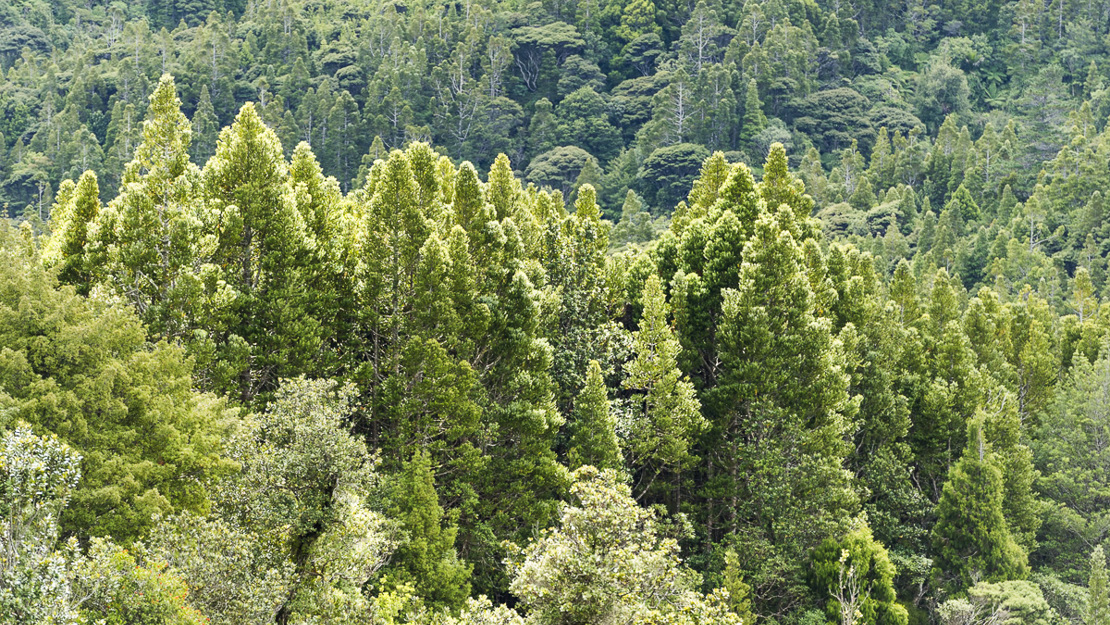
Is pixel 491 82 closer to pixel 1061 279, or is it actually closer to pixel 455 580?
pixel 1061 279

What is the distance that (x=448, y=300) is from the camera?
1497 inches

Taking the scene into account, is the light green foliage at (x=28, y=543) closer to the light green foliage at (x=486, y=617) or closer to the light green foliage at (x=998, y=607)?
the light green foliage at (x=486, y=617)

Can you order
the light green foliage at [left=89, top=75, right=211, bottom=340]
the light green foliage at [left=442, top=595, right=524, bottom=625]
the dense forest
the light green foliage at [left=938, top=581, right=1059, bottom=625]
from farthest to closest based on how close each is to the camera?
the light green foliage at [left=938, top=581, right=1059, bottom=625] → the light green foliage at [left=89, top=75, right=211, bottom=340] → the dense forest → the light green foliage at [left=442, top=595, right=524, bottom=625]

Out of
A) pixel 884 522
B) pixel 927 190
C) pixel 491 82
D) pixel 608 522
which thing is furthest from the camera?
pixel 491 82

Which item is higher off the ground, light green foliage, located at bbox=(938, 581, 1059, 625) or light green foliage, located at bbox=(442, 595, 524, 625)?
light green foliage, located at bbox=(442, 595, 524, 625)

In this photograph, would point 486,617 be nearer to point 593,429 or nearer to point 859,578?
point 593,429

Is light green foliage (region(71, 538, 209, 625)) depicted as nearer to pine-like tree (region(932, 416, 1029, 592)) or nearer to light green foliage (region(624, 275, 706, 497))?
light green foliage (region(624, 275, 706, 497))

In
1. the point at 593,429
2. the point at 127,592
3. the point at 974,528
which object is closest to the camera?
the point at 127,592

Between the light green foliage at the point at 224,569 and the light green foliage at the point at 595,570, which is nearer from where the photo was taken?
the light green foliage at the point at 224,569

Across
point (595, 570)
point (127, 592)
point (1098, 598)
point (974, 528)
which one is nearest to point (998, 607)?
point (974, 528)

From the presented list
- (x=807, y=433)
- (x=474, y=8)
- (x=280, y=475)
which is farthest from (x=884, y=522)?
(x=474, y=8)

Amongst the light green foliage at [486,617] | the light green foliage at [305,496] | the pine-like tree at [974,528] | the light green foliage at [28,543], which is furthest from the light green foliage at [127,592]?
the pine-like tree at [974,528]

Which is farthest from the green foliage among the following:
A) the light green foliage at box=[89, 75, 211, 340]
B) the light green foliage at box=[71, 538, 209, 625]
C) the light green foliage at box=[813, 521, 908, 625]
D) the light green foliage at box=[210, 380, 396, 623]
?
the light green foliage at box=[813, 521, 908, 625]

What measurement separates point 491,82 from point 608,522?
123m
